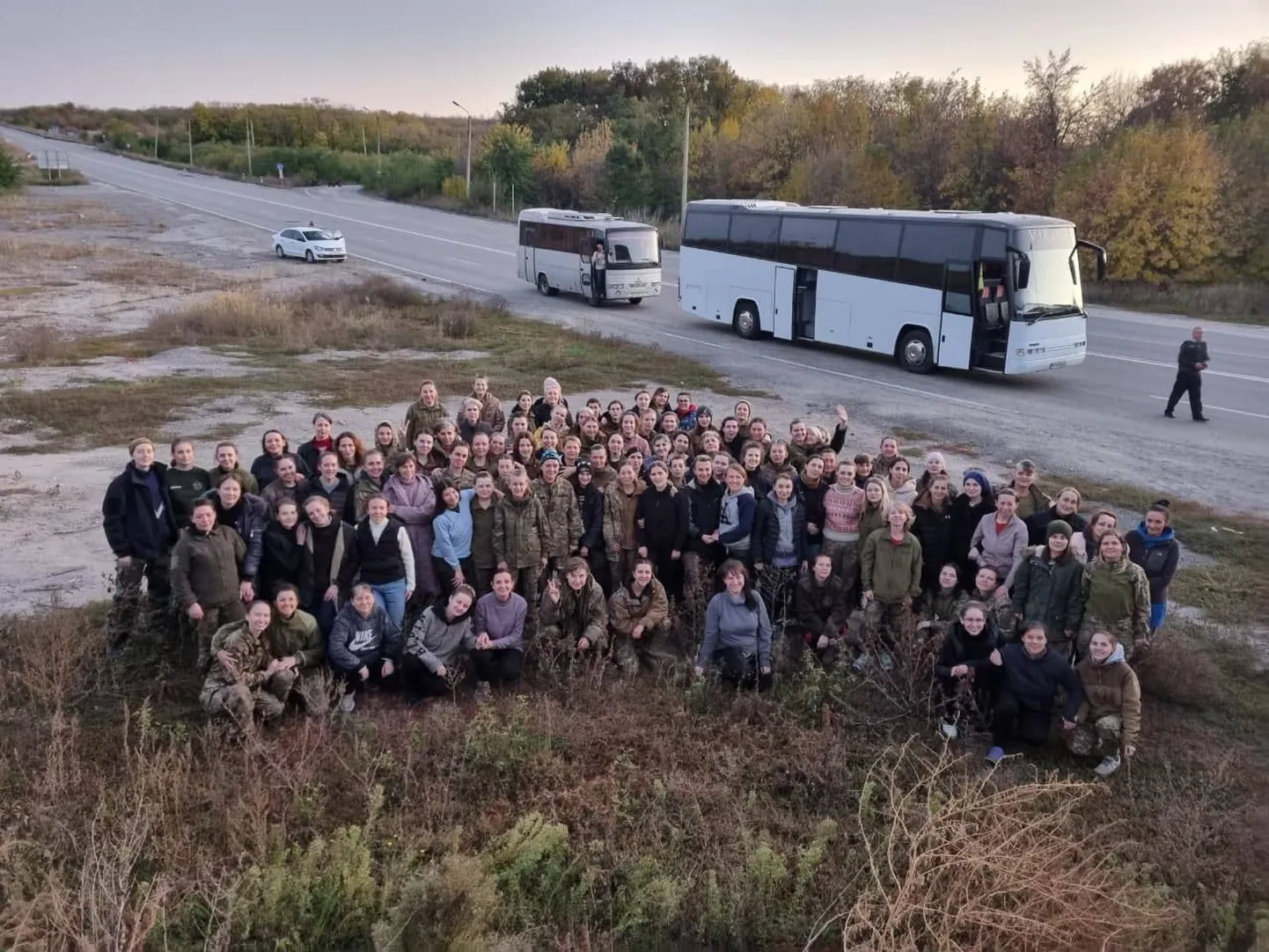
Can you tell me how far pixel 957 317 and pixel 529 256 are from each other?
16.3m

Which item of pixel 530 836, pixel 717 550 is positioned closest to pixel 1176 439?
pixel 717 550

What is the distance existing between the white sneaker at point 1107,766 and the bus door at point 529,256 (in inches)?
1050

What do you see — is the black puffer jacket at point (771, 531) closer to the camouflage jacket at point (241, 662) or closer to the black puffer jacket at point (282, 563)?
the black puffer jacket at point (282, 563)

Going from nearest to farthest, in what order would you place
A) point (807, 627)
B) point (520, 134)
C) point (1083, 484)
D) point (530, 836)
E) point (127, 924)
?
point (127, 924), point (530, 836), point (807, 627), point (1083, 484), point (520, 134)

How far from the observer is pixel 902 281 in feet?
65.8

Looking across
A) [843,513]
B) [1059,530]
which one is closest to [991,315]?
[843,513]

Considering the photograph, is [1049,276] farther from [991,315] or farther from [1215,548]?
[1215,548]

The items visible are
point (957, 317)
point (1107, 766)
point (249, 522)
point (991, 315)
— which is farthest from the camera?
point (957, 317)

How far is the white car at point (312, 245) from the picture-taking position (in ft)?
124

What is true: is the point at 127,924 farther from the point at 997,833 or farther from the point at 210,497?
the point at 997,833

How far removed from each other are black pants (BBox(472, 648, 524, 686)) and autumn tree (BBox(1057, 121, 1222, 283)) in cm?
2722

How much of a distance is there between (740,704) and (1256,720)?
12.6ft

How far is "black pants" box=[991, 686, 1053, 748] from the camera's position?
23.4ft

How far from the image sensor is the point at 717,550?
899 centimetres
